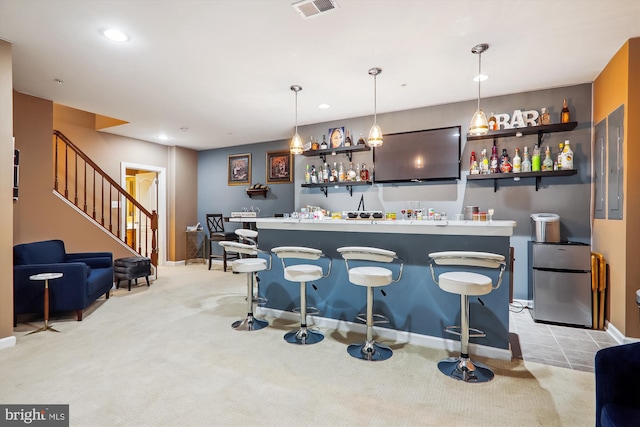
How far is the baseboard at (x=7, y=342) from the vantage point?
2939mm

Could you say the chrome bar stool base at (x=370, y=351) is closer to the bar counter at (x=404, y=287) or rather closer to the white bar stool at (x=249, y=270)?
the bar counter at (x=404, y=287)

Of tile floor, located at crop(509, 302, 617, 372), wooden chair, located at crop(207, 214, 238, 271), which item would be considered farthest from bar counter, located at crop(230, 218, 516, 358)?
wooden chair, located at crop(207, 214, 238, 271)

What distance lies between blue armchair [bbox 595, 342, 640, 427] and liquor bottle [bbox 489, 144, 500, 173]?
3360 mm

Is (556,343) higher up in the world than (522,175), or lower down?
lower down

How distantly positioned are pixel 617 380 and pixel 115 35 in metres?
4.22

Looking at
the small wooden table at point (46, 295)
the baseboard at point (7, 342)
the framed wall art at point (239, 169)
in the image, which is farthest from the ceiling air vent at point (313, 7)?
the framed wall art at point (239, 169)

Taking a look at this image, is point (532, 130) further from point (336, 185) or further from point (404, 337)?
point (404, 337)

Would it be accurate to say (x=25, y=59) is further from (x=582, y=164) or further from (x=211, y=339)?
(x=582, y=164)

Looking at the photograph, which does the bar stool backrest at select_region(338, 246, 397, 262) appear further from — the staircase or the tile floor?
the staircase

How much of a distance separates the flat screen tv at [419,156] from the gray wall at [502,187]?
117 mm

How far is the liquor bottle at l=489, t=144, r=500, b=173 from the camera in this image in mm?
4359

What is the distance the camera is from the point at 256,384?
232 cm

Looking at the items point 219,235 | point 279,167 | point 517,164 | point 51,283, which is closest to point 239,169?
point 279,167

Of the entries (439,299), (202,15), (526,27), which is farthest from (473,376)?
(202,15)
